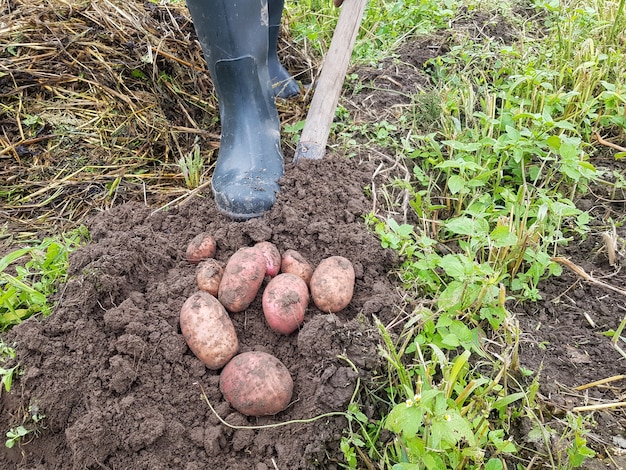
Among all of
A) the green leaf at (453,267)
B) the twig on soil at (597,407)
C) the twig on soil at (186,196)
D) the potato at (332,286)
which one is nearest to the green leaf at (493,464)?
the twig on soil at (597,407)

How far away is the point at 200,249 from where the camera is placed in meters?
1.59

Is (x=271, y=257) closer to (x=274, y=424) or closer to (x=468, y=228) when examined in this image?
(x=274, y=424)

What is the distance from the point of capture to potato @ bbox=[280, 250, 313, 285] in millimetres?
1537

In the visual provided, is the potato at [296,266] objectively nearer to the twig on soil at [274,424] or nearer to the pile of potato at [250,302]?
the pile of potato at [250,302]

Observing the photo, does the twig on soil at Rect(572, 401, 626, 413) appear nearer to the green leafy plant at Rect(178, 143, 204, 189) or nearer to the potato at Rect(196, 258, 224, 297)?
the potato at Rect(196, 258, 224, 297)

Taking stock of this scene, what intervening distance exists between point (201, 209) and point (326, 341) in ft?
2.59

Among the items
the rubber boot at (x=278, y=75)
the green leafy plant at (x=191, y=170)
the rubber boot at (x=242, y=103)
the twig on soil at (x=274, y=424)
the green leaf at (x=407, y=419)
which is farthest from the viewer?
the rubber boot at (x=278, y=75)

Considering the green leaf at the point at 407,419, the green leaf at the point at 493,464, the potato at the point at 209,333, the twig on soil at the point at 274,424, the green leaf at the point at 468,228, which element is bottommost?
the twig on soil at the point at 274,424

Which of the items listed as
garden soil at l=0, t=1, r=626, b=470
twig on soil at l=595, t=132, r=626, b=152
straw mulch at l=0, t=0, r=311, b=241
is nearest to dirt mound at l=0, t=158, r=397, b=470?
garden soil at l=0, t=1, r=626, b=470

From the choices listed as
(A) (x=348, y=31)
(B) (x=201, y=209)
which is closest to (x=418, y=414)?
(B) (x=201, y=209)

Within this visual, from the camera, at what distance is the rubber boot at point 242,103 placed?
5.55 ft

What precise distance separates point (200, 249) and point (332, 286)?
0.48 m

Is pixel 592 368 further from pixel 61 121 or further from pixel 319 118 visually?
pixel 61 121

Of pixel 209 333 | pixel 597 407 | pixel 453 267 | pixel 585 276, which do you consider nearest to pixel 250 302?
pixel 209 333
